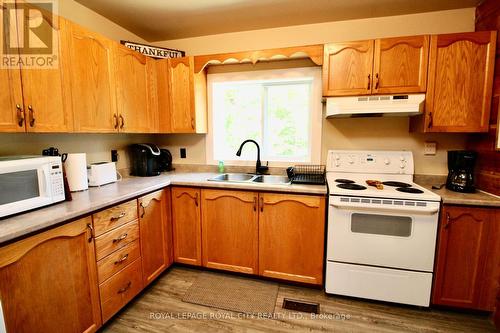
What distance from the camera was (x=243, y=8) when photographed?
79.7 inches

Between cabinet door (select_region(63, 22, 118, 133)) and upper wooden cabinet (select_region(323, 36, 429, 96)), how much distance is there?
5.70ft

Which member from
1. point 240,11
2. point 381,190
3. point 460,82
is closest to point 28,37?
point 240,11

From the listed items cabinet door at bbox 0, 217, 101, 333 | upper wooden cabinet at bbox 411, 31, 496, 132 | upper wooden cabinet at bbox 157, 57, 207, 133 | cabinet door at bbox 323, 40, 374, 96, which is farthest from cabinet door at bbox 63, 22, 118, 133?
upper wooden cabinet at bbox 411, 31, 496, 132

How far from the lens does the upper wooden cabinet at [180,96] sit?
7.68 ft

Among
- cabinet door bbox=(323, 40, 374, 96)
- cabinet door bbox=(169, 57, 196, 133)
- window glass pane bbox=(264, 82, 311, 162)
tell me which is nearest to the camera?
cabinet door bbox=(323, 40, 374, 96)

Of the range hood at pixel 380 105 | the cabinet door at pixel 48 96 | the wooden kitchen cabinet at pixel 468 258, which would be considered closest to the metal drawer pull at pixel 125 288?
the cabinet door at pixel 48 96

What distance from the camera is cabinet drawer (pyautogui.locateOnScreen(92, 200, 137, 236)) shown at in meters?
1.45

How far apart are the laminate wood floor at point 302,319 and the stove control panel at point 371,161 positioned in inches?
42.9

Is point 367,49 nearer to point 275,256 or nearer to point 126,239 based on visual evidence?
point 275,256

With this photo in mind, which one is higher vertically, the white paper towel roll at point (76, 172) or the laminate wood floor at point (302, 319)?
the white paper towel roll at point (76, 172)

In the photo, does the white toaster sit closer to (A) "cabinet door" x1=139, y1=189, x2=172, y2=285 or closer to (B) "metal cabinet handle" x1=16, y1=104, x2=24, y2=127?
(A) "cabinet door" x1=139, y1=189, x2=172, y2=285

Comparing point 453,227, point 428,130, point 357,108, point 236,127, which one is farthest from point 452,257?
point 236,127

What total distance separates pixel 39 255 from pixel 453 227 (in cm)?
244

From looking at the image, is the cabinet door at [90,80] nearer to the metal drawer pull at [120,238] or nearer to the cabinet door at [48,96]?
the cabinet door at [48,96]
